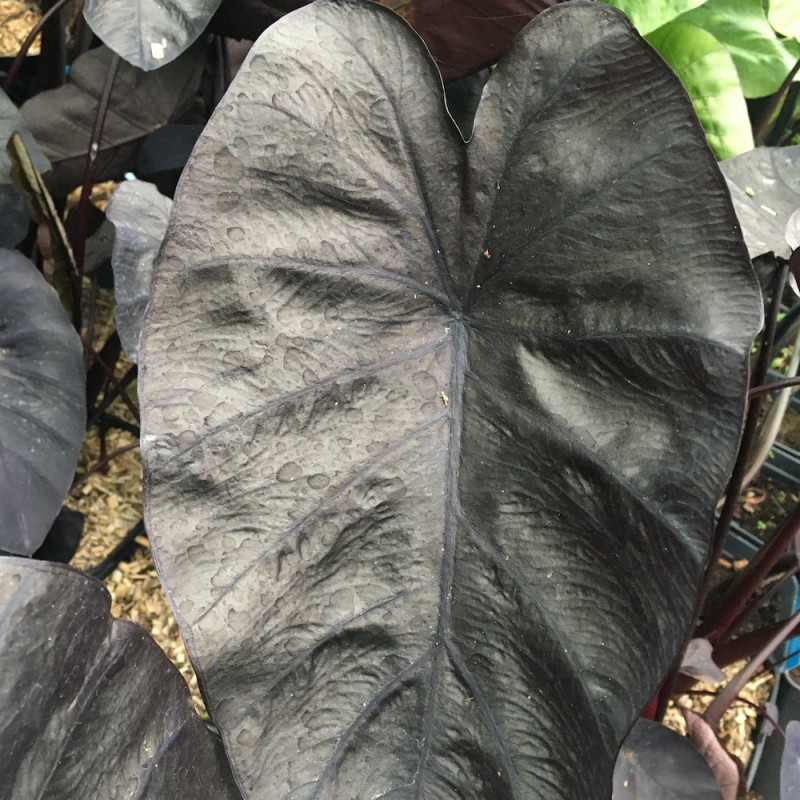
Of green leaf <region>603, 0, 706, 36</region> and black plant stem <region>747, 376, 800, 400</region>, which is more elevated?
green leaf <region>603, 0, 706, 36</region>

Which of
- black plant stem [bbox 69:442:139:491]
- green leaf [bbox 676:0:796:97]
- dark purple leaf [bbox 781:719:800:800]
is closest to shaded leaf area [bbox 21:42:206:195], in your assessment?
black plant stem [bbox 69:442:139:491]

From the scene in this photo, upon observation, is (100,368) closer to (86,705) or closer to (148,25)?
(148,25)

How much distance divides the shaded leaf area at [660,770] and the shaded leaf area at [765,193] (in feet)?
1.85

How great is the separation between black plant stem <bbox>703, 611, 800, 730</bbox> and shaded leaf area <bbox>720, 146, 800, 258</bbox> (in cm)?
52

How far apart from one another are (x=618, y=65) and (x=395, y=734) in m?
0.55

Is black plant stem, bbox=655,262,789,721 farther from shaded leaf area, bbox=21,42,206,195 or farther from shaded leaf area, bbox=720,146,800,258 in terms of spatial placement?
shaded leaf area, bbox=21,42,206,195

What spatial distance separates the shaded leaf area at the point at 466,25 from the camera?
88 cm

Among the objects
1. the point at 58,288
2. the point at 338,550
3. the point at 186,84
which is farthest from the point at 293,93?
the point at 186,84

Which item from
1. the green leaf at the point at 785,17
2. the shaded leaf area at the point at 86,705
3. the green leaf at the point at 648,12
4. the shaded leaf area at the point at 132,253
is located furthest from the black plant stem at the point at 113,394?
the green leaf at the point at 785,17

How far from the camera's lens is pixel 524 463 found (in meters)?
0.61

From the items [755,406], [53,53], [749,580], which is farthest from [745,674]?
[53,53]

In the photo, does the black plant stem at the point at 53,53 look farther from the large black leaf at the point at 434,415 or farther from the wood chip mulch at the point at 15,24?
the large black leaf at the point at 434,415

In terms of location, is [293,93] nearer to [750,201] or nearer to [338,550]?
[338,550]

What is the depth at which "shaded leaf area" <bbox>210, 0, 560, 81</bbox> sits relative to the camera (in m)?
0.88
